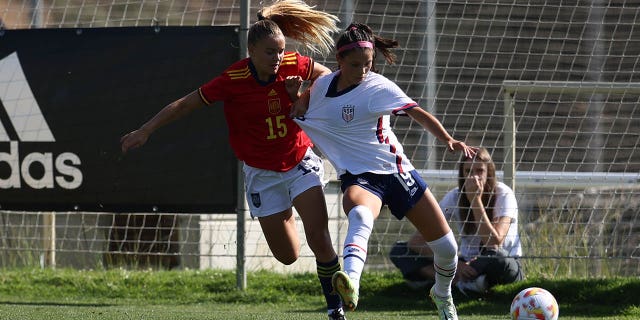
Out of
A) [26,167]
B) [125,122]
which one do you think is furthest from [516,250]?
[26,167]

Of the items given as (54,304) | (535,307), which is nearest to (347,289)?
(535,307)

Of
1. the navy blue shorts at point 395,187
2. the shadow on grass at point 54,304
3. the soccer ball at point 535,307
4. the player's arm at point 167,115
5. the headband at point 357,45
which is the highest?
the headband at point 357,45

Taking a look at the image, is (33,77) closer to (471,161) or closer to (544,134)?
(471,161)

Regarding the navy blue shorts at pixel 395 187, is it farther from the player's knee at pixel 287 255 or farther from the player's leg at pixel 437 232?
the player's knee at pixel 287 255

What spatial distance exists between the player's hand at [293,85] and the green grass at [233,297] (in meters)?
1.56

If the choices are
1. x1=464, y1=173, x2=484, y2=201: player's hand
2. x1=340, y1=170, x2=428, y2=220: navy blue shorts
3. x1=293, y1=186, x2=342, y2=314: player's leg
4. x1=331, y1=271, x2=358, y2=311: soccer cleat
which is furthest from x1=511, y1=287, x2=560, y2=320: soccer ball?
x1=464, y1=173, x2=484, y2=201: player's hand

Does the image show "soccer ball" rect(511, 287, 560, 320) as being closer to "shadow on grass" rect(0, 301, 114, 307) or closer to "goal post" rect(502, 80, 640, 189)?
"goal post" rect(502, 80, 640, 189)

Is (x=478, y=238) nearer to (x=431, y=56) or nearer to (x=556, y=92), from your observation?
(x=556, y=92)

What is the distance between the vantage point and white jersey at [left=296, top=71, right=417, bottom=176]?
19.5 feet

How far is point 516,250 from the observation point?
8.40m

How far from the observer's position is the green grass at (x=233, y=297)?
7.39 metres

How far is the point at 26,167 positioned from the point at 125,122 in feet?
3.14

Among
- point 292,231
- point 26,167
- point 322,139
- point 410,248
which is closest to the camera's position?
point 322,139

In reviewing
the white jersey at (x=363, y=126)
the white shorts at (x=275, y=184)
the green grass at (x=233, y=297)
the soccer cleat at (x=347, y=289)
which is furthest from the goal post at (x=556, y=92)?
the soccer cleat at (x=347, y=289)
